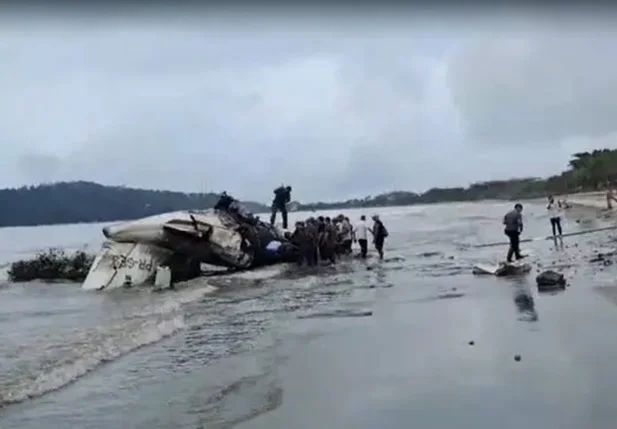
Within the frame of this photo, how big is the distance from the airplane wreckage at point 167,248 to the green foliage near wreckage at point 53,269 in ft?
17.0

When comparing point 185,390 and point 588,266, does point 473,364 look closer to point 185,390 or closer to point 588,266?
point 185,390

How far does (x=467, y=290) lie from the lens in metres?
18.4

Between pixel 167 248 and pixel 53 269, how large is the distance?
849 cm

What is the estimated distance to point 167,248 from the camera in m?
29.3

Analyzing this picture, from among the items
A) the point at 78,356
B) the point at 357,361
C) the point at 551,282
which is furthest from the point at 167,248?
the point at 357,361

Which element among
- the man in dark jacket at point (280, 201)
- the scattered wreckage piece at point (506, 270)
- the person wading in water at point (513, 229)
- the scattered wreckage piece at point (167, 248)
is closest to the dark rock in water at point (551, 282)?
the scattered wreckage piece at point (506, 270)

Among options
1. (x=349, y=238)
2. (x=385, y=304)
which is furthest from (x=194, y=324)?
(x=349, y=238)

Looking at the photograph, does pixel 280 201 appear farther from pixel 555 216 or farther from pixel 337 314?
Answer: pixel 337 314

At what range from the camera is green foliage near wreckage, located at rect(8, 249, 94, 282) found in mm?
34875

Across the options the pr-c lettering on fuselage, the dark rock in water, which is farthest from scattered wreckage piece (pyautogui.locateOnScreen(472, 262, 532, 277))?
the pr-c lettering on fuselage

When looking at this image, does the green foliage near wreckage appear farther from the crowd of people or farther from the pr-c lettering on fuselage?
the crowd of people

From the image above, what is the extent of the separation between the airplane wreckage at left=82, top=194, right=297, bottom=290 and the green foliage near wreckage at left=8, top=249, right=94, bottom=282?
5.18 meters

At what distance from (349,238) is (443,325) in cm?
2351

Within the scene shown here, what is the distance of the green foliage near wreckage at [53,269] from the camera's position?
34.9 m
